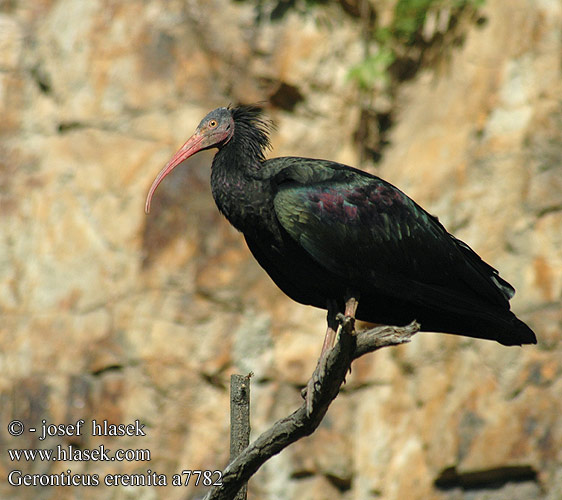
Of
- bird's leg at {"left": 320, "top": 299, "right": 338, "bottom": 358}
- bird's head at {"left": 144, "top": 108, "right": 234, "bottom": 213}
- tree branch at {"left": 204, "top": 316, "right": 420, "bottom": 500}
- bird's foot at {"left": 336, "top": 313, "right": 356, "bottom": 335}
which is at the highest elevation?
bird's head at {"left": 144, "top": 108, "right": 234, "bottom": 213}

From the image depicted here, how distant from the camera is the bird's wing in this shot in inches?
210

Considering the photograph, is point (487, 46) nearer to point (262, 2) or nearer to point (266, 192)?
point (262, 2)

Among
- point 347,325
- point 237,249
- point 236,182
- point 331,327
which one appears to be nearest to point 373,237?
point 331,327

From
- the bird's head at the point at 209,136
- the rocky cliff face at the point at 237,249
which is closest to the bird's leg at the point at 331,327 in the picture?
the bird's head at the point at 209,136

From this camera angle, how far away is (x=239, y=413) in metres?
4.98

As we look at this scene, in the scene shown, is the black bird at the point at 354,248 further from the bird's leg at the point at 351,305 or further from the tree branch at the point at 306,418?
the tree branch at the point at 306,418

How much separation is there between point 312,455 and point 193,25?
4548mm

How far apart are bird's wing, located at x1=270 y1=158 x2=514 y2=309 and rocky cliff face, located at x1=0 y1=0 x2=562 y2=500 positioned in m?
2.94

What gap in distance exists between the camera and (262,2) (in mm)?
9992

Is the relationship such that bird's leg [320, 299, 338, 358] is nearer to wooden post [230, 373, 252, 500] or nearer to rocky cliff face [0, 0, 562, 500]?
wooden post [230, 373, 252, 500]

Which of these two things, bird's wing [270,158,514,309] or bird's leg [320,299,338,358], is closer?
bird's wing [270,158,514,309]

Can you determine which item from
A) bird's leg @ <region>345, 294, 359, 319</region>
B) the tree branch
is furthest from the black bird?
the tree branch

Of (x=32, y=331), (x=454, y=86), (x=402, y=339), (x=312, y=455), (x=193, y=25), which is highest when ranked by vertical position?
(x=193, y=25)

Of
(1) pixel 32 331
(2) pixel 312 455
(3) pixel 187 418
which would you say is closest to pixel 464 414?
(2) pixel 312 455
